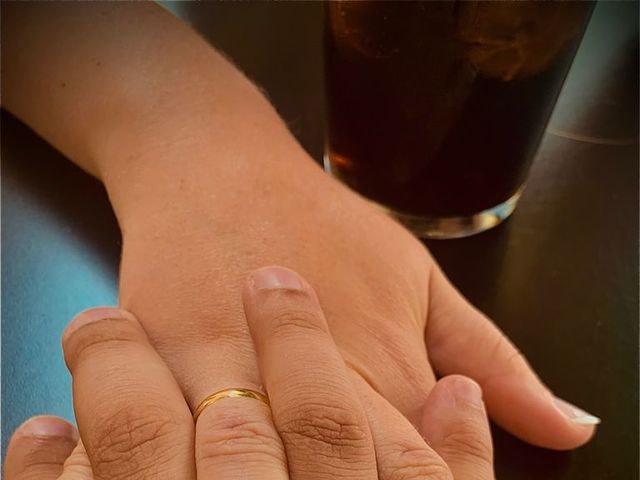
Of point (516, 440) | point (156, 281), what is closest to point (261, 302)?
point (156, 281)

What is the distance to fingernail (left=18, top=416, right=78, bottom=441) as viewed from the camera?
437mm

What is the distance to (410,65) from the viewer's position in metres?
0.51

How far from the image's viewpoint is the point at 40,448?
43cm

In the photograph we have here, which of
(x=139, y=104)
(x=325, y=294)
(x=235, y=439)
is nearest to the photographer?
(x=235, y=439)

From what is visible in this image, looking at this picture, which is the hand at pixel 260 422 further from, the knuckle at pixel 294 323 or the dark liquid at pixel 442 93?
the dark liquid at pixel 442 93

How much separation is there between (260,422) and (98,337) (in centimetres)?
10

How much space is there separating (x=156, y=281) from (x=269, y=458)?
142mm

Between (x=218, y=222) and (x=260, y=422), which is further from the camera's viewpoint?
(x=218, y=222)

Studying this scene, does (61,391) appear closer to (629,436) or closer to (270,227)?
(270,227)

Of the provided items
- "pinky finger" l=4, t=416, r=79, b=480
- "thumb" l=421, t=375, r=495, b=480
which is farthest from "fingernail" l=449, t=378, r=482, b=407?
"pinky finger" l=4, t=416, r=79, b=480

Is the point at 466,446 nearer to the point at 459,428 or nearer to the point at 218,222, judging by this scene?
the point at 459,428

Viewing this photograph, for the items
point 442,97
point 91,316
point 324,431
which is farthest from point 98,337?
point 442,97

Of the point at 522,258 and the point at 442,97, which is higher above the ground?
the point at 442,97

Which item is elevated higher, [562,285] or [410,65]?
→ [410,65]
